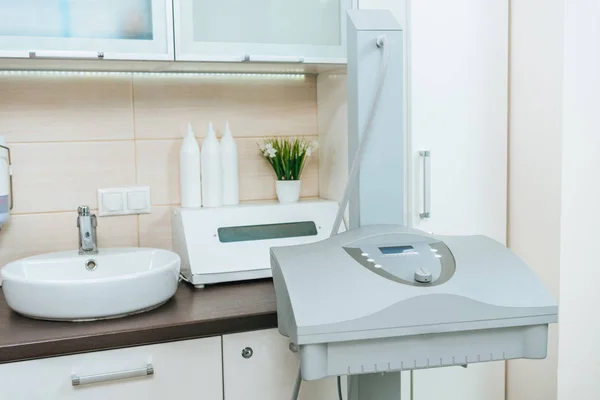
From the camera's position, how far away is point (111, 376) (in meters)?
1.47

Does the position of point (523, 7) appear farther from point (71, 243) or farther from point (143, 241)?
point (71, 243)

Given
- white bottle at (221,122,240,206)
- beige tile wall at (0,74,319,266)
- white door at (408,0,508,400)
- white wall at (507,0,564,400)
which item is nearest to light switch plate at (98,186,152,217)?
beige tile wall at (0,74,319,266)

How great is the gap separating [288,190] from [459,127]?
0.58 m

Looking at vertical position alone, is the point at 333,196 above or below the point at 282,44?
below

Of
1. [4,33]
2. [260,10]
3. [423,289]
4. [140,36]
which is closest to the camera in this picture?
[423,289]

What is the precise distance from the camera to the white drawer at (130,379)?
1.42 metres

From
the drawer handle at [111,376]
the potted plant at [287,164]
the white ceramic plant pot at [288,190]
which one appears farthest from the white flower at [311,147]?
the drawer handle at [111,376]

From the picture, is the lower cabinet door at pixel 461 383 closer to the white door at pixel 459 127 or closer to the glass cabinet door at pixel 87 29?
the white door at pixel 459 127

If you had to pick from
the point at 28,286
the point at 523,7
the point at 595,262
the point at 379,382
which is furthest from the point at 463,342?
the point at 523,7

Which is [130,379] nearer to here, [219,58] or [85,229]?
[85,229]

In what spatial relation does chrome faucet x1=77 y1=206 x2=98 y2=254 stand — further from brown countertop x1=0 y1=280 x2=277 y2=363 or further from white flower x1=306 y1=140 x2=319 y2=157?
white flower x1=306 y1=140 x2=319 y2=157

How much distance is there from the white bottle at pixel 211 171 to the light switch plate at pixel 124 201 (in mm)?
188

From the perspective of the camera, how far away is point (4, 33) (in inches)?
64.4

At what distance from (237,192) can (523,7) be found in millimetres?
1013
